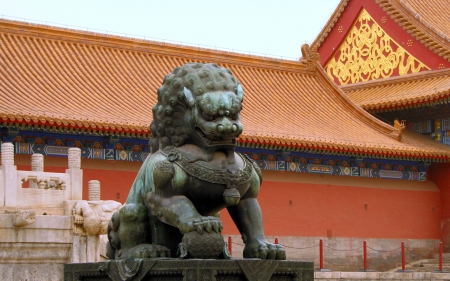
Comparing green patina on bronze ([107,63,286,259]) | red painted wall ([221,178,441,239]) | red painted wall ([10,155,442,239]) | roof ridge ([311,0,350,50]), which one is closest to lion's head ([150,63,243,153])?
green patina on bronze ([107,63,286,259])

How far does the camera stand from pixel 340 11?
105 feet

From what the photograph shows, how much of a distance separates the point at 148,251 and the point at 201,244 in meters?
0.42

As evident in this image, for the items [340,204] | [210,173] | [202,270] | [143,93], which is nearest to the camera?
[202,270]

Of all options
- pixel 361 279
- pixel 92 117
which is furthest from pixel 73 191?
pixel 361 279

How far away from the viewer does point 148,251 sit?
675 centimetres

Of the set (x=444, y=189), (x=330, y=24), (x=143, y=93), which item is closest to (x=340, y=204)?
(x=444, y=189)

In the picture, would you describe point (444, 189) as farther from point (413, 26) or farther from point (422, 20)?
point (422, 20)

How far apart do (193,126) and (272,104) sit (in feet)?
65.1

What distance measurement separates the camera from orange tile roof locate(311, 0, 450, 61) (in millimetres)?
29672

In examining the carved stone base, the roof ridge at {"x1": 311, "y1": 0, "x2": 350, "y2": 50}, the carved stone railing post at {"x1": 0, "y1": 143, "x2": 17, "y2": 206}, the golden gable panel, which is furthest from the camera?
the roof ridge at {"x1": 311, "y1": 0, "x2": 350, "y2": 50}

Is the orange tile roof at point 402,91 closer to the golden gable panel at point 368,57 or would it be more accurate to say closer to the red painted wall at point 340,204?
the golden gable panel at point 368,57

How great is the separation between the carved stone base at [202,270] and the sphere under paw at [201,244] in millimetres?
82

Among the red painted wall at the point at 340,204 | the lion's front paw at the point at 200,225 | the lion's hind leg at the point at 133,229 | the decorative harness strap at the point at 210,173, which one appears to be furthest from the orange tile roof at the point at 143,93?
the lion's front paw at the point at 200,225

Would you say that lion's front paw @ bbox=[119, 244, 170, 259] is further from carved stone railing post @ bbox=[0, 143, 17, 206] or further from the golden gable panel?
the golden gable panel
